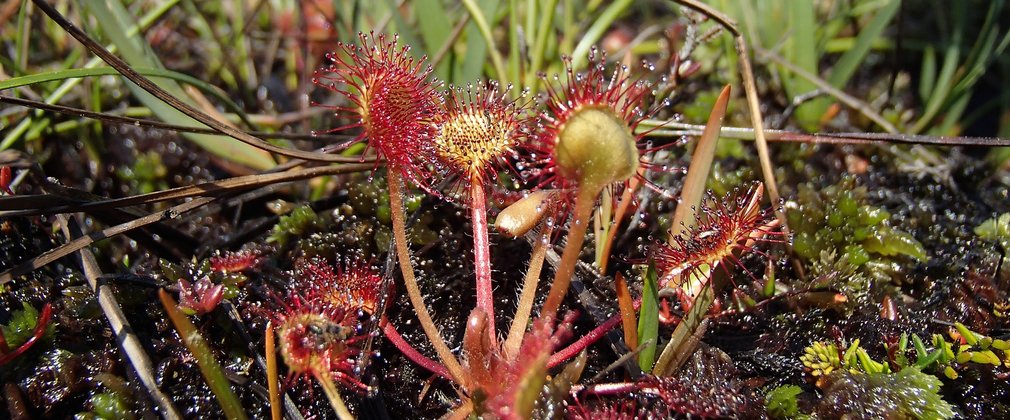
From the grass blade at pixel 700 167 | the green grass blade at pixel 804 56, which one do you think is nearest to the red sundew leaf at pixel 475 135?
the grass blade at pixel 700 167

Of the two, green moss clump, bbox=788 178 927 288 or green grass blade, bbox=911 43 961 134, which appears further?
green grass blade, bbox=911 43 961 134

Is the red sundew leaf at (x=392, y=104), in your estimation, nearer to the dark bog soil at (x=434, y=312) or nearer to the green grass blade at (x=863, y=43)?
the dark bog soil at (x=434, y=312)

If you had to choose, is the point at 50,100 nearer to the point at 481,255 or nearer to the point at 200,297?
the point at 200,297

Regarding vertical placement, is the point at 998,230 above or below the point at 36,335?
below

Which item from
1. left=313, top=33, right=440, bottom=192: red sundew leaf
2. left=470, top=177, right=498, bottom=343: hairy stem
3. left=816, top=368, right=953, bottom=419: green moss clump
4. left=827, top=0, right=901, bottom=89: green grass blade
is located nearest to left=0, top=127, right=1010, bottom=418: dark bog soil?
left=816, top=368, right=953, bottom=419: green moss clump

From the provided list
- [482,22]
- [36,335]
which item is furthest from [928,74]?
[36,335]

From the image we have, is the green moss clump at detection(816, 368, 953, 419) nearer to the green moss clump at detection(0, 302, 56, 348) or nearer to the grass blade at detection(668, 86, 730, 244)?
the grass blade at detection(668, 86, 730, 244)

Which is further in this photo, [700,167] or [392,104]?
[700,167]
